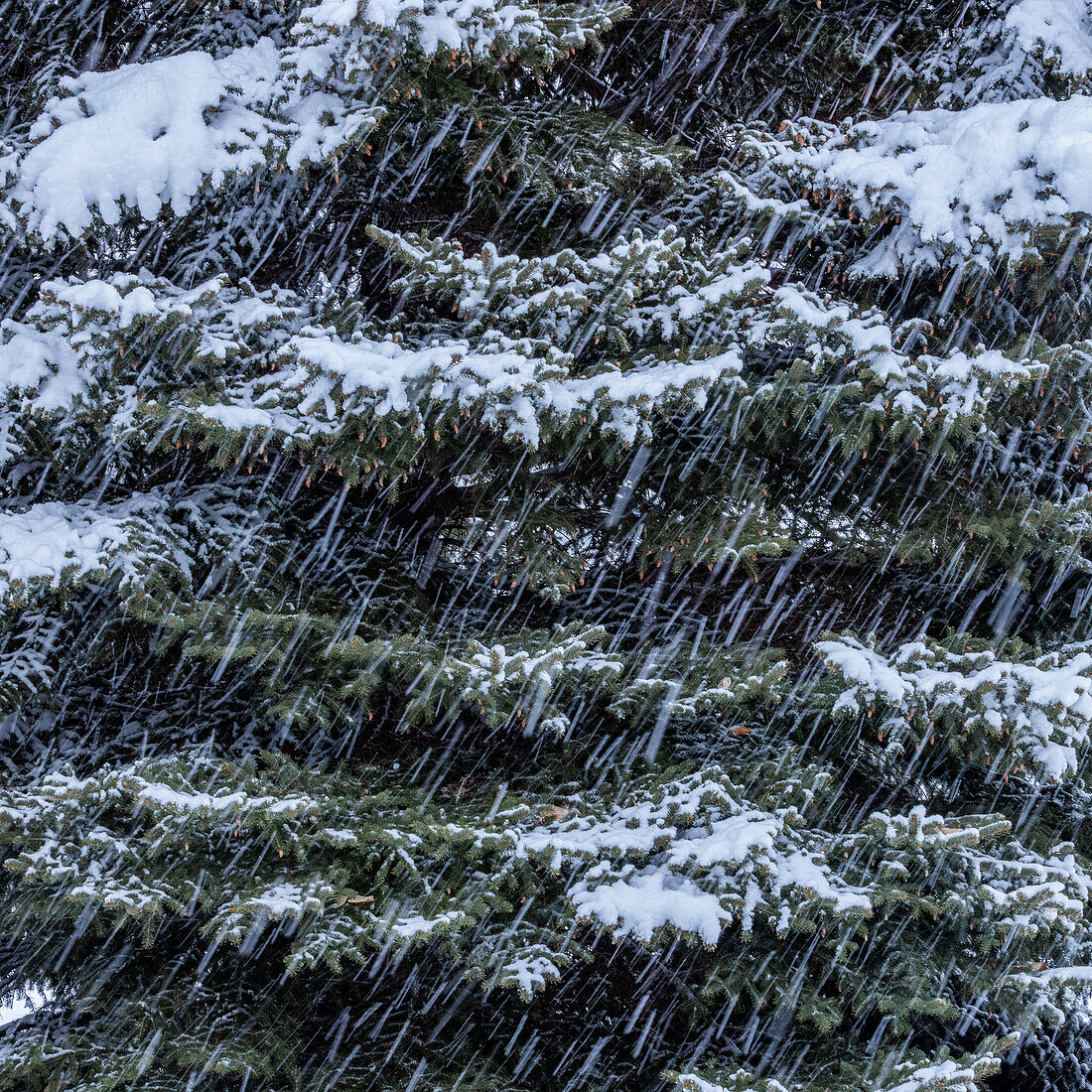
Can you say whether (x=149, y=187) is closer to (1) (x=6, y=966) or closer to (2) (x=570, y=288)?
(2) (x=570, y=288)

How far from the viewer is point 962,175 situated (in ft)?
11.7

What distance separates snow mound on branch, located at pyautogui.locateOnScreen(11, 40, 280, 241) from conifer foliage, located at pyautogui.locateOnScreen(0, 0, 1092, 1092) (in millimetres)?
23

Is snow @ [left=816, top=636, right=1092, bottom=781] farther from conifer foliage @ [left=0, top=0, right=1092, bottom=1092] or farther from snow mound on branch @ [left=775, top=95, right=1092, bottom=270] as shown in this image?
snow mound on branch @ [left=775, top=95, right=1092, bottom=270]

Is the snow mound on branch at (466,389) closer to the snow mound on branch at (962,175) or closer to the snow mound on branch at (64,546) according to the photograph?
the snow mound on branch at (64,546)

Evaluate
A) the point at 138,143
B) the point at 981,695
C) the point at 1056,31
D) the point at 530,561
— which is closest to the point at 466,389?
the point at 530,561

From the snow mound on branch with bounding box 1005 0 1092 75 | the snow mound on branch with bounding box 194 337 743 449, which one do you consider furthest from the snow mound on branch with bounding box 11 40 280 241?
the snow mound on branch with bounding box 1005 0 1092 75

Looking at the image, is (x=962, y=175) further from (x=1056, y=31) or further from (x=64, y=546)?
(x=64, y=546)

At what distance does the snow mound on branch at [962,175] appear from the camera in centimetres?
329

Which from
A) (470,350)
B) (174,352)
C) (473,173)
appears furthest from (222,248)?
(470,350)

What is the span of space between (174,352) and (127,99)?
1291 mm

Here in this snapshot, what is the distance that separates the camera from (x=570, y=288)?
3.37 m

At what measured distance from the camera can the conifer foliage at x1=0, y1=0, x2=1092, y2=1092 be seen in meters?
3.13

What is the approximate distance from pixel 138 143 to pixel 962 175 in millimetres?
3761

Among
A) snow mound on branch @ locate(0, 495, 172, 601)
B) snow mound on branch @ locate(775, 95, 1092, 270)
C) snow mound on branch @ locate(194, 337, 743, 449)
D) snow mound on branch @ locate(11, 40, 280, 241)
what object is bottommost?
snow mound on branch @ locate(0, 495, 172, 601)
